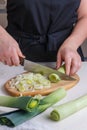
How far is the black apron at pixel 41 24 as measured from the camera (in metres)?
1.26

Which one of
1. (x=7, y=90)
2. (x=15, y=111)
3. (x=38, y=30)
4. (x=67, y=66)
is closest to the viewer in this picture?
(x=15, y=111)

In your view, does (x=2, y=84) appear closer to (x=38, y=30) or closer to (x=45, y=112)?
(x=45, y=112)

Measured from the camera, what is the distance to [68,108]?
834 millimetres

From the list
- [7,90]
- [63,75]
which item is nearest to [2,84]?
[7,90]

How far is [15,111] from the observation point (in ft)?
2.60

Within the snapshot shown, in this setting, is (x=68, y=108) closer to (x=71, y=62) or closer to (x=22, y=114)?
(x=22, y=114)

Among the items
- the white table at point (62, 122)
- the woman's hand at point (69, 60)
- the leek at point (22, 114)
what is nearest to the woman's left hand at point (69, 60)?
the woman's hand at point (69, 60)

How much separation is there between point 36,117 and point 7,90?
17 centimetres

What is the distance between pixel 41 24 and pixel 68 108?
54 cm

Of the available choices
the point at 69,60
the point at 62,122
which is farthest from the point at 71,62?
the point at 62,122

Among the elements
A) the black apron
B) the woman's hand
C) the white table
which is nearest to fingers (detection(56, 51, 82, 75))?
the woman's hand

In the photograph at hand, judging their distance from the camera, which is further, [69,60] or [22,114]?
[69,60]

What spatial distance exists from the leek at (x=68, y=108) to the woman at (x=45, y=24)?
1.19 ft

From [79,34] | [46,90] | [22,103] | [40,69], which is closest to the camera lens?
[22,103]
